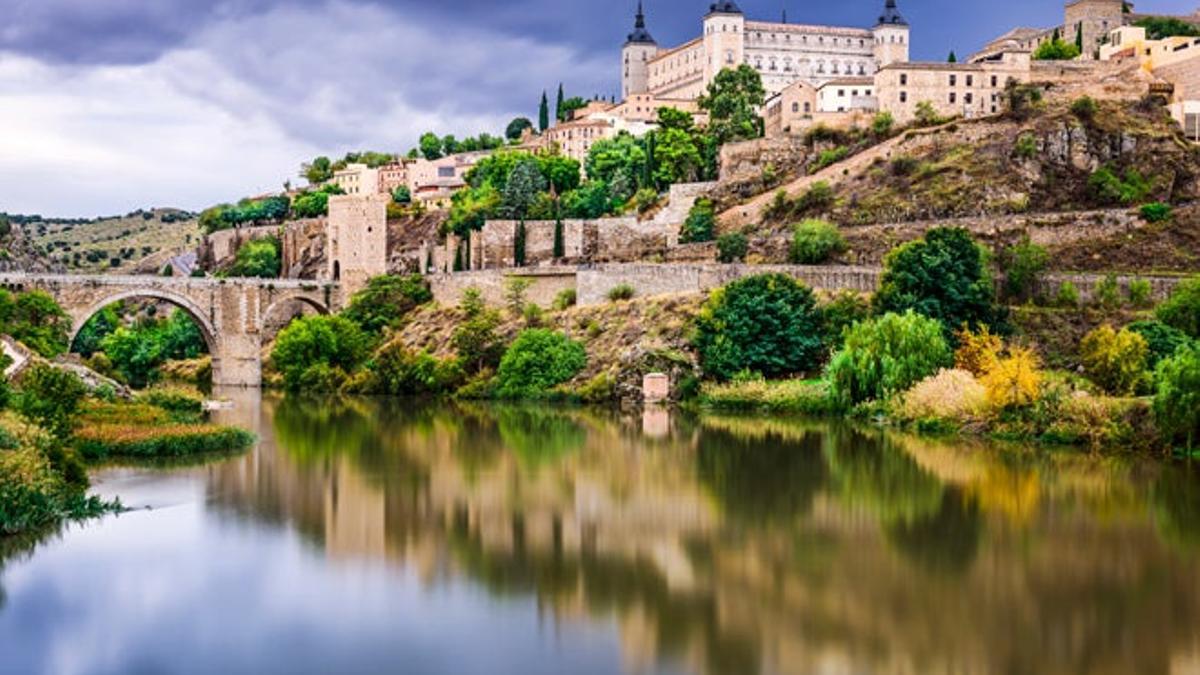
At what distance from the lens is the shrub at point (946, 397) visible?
121ft

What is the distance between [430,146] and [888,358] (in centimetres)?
8127

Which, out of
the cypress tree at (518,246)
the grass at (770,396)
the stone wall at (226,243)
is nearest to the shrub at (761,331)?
the grass at (770,396)

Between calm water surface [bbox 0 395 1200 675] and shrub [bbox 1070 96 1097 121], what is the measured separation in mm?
36484

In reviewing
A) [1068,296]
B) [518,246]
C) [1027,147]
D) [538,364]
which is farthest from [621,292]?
[1027,147]

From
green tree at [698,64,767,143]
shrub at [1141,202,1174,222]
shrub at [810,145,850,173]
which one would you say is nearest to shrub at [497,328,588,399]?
shrub at [810,145,850,173]

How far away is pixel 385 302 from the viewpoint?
6525cm

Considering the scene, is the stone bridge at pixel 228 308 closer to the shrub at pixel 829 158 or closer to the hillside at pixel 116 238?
the shrub at pixel 829 158

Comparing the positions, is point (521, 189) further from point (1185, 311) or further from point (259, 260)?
point (1185, 311)

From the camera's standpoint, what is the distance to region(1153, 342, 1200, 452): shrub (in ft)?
99.1

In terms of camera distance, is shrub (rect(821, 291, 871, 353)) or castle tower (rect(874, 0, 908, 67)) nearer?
shrub (rect(821, 291, 871, 353))

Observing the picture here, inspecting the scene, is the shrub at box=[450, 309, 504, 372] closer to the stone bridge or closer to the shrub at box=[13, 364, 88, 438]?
the stone bridge

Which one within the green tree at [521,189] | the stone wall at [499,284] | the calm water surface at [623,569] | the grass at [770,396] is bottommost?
the calm water surface at [623,569]

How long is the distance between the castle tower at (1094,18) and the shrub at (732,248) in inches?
1323

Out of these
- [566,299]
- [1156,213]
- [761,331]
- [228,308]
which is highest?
[1156,213]
